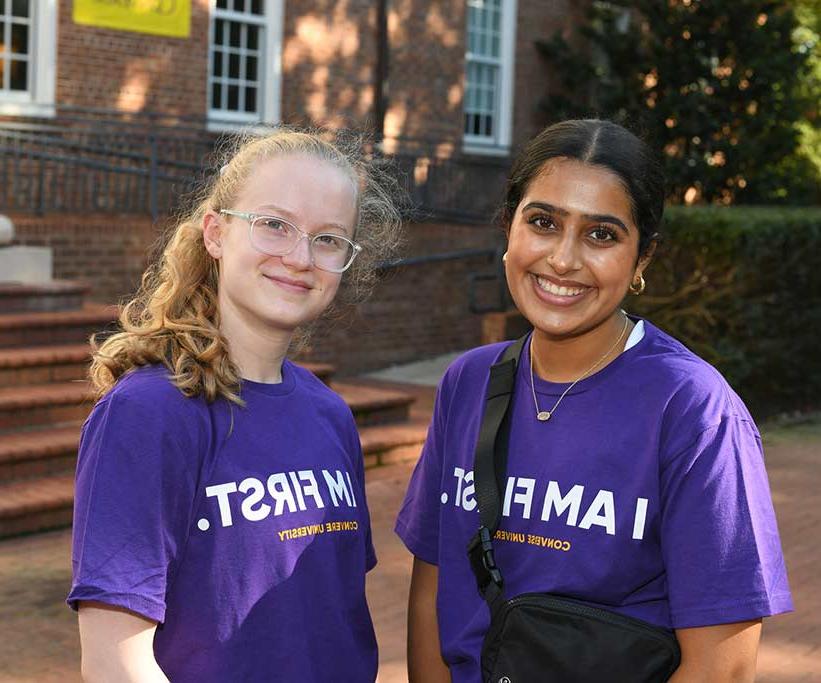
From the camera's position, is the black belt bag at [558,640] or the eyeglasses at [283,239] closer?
the black belt bag at [558,640]

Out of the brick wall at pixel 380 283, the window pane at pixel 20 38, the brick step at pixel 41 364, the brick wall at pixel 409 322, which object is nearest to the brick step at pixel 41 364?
the brick step at pixel 41 364

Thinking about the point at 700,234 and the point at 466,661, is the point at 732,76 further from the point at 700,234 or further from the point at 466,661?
the point at 466,661

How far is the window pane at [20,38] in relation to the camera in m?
11.4

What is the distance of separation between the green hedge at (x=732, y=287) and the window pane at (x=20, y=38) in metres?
5.81

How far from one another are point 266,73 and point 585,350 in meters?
11.4

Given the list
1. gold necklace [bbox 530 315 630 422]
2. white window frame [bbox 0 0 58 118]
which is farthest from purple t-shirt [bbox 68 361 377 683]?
white window frame [bbox 0 0 58 118]

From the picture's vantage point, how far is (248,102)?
13547 millimetres

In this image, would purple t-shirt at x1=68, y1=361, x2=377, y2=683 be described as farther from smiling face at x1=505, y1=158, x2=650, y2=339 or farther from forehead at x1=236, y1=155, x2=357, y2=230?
smiling face at x1=505, y1=158, x2=650, y2=339

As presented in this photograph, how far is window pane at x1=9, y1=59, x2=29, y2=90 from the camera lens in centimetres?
1144

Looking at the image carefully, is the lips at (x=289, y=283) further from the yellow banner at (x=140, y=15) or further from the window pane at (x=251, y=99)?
the window pane at (x=251, y=99)

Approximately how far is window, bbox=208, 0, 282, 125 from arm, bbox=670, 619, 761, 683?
37.5 ft

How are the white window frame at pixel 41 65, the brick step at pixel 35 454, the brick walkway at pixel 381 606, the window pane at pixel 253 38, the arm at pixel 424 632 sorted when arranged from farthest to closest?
1. the window pane at pixel 253 38
2. the white window frame at pixel 41 65
3. the brick step at pixel 35 454
4. the brick walkway at pixel 381 606
5. the arm at pixel 424 632

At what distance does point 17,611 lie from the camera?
18.7 feet

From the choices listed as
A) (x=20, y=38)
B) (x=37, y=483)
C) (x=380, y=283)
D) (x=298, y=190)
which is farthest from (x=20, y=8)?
(x=298, y=190)
